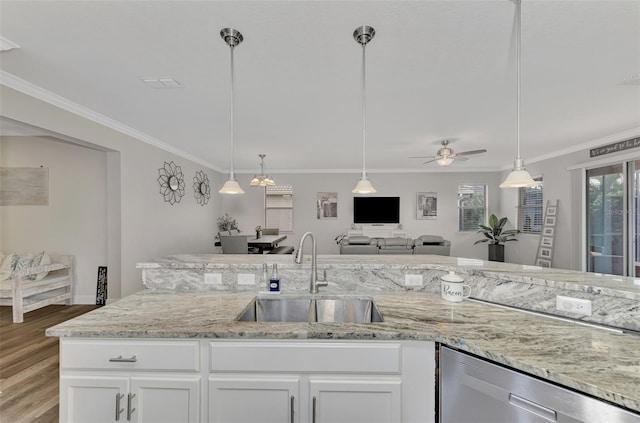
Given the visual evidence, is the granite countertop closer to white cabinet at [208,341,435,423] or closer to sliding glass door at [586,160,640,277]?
white cabinet at [208,341,435,423]

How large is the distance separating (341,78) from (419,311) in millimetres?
1923

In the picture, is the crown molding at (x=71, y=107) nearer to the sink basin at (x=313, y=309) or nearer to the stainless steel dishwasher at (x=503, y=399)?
the sink basin at (x=313, y=309)

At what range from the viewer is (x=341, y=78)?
7.58 feet

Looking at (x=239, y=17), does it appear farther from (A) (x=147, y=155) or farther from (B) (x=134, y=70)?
(A) (x=147, y=155)

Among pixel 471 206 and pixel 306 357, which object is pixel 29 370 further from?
pixel 471 206

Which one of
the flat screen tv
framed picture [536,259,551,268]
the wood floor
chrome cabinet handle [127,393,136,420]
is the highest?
the flat screen tv

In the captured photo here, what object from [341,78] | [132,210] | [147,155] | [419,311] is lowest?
[419,311]

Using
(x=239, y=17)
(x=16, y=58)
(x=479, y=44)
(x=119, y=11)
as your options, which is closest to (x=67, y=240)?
(x=16, y=58)

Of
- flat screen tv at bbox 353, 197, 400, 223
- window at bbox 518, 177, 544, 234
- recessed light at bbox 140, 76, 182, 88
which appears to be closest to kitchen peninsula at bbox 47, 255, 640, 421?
recessed light at bbox 140, 76, 182, 88

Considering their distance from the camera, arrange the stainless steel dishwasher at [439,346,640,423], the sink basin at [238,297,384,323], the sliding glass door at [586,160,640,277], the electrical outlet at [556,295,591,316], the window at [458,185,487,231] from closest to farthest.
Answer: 1. the stainless steel dishwasher at [439,346,640,423]
2. the electrical outlet at [556,295,591,316]
3. the sink basin at [238,297,384,323]
4. the sliding glass door at [586,160,640,277]
5. the window at [458,185,487,231]

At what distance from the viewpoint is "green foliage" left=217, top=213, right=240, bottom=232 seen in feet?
22.8

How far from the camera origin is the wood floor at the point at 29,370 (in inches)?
74.3

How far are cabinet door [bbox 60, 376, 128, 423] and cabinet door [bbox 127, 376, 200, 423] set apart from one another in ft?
0.20

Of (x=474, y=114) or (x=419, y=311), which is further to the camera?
(x=474, y=114)
